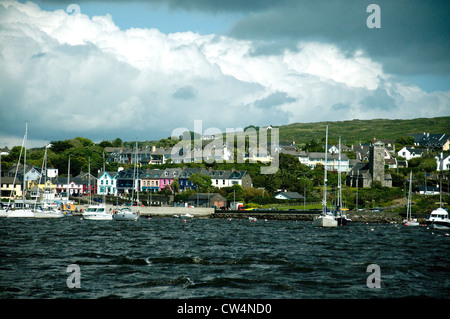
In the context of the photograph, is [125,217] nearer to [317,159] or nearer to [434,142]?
[317,159]

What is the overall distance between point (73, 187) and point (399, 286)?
116 meters

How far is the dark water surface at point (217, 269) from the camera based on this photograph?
905 inches

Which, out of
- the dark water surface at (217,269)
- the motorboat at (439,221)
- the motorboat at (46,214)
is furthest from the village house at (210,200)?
the dark water surface at (217,269)

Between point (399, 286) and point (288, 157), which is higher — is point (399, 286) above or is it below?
below

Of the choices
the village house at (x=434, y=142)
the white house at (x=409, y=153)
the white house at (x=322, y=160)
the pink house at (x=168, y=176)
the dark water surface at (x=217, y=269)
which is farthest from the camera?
the village house at (x=434, y=142)

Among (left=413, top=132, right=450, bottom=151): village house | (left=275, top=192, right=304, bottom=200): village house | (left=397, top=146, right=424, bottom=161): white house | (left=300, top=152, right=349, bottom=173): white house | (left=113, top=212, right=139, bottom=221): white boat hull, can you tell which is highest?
(left=413, top=132, right=450, bottom=151): village house

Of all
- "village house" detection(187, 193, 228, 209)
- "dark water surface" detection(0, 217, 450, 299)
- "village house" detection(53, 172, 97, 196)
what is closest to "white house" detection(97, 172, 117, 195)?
"village house" detection(53, 172, 97, 196)

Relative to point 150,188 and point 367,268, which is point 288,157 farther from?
point 367,268

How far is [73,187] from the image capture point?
132375mm

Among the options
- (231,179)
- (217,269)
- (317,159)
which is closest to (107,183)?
(231,179)

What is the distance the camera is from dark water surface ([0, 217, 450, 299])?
75.4ft

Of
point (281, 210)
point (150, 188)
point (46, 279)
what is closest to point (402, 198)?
point (281, 210)

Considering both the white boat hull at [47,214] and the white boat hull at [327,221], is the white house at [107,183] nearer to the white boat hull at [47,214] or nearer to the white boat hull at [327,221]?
the white boat hull at [47,214]

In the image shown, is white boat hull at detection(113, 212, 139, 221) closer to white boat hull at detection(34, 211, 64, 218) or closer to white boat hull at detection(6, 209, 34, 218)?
white boat hull at detection(34, 211, 64, 218)
